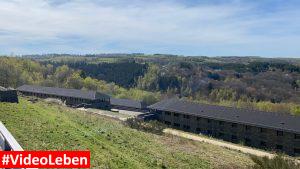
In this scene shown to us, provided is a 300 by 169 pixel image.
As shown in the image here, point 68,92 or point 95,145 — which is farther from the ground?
point 95,145

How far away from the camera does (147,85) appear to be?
166m

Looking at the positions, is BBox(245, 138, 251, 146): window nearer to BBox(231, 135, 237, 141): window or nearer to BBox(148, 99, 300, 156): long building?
BBox(148, 99, 300, 156): long building

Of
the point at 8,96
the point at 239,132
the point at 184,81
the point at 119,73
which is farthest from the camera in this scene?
the point at 119,73

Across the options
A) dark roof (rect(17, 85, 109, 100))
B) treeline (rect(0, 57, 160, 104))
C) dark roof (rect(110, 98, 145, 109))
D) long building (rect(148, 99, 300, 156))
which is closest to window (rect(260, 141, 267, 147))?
long building (rect(148, 99, 300, 156))

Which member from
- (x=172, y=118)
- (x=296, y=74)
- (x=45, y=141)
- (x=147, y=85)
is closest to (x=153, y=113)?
(x=172, y=118)

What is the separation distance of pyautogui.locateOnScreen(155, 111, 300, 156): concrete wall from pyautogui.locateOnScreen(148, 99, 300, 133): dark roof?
2.30ft

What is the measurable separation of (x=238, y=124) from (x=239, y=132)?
1147 mm

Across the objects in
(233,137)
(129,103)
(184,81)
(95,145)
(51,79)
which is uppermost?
(95,145)

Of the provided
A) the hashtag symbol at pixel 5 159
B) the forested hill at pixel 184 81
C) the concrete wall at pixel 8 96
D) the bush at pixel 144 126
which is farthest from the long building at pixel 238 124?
the hashtag symbol at pixel 5 159

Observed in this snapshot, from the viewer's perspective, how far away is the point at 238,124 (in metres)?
52.8

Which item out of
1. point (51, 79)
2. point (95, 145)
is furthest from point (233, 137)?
point (51, 79)

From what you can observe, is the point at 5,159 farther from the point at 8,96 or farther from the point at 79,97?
the point at 79,97

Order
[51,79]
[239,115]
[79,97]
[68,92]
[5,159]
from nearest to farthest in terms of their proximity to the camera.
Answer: [5,159] → [239,115] → [79,97] → [68,92] → [51,79]

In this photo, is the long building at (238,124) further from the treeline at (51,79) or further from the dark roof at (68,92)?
the treeline at (51,79)
